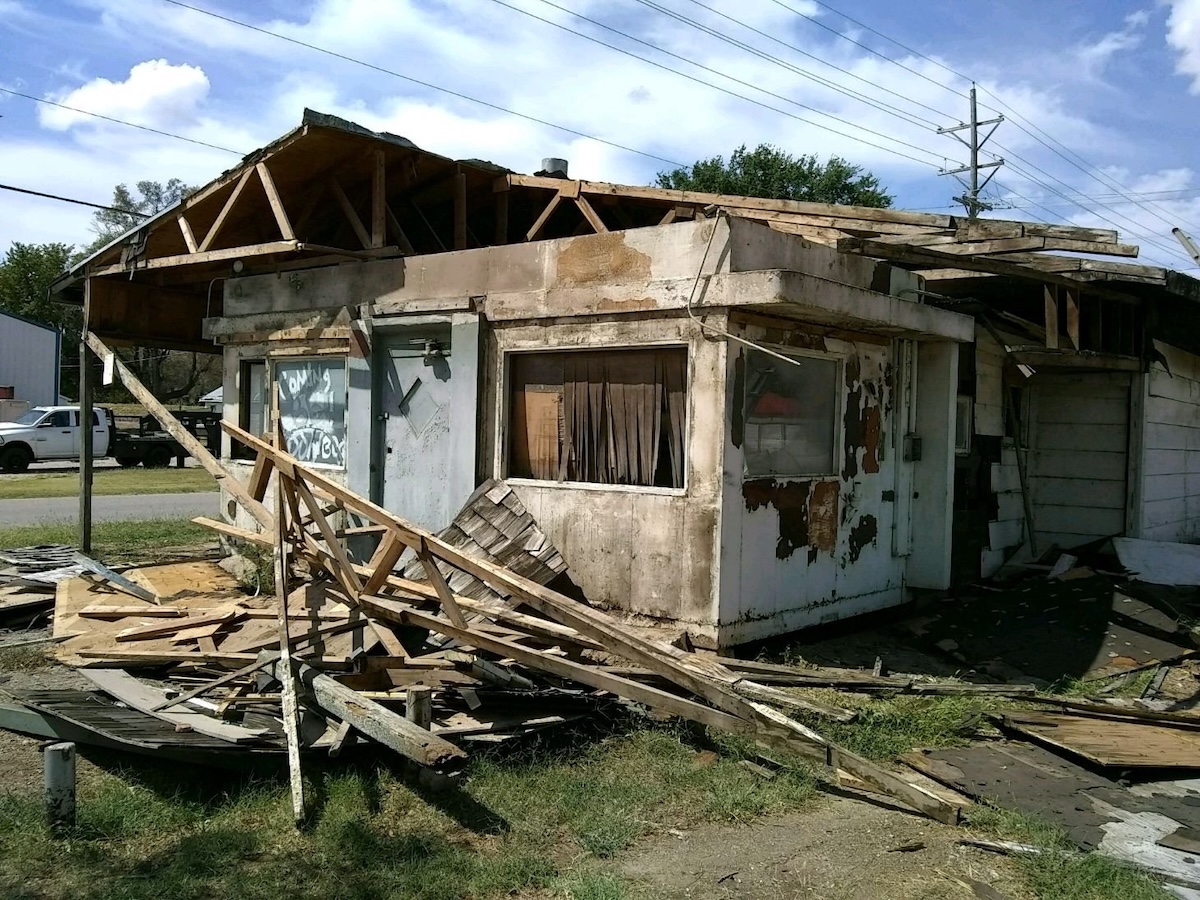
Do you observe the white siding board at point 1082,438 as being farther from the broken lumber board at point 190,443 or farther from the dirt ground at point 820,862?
the broken lumber board at point 190,443

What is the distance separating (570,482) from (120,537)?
26.9 ft

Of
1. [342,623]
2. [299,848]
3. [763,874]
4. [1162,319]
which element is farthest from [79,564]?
[1162,319]

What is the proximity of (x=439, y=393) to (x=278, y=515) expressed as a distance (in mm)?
2859

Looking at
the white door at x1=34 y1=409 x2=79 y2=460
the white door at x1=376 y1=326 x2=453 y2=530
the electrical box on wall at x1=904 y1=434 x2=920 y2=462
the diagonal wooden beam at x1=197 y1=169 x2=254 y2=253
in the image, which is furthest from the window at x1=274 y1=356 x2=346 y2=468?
the white door at x1=34 y1=409 x2=79 y2=460

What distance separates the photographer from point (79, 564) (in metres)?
9.34

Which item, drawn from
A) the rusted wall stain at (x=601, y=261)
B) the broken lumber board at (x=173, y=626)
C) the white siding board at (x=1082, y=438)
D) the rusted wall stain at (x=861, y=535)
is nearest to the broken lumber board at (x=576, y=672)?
the broken lumber board at (x=173, y=626)

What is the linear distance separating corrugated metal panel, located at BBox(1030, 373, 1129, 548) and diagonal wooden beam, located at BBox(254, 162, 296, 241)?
29.4 feet

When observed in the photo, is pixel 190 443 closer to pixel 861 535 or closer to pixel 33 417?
pixel 861 535

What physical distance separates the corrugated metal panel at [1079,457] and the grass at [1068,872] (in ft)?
26.2

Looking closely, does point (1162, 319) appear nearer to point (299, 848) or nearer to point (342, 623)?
point (342, 623)

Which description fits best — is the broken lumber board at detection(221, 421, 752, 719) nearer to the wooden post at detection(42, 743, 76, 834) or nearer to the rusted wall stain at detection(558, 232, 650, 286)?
the wooden post at detection(42, 743, 76, 834)

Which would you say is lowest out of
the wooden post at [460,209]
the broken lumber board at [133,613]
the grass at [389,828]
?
the grass at [389,828]

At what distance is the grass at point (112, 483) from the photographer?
1997 centimetres

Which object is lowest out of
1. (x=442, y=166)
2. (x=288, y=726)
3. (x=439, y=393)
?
(x=288, y=726)
